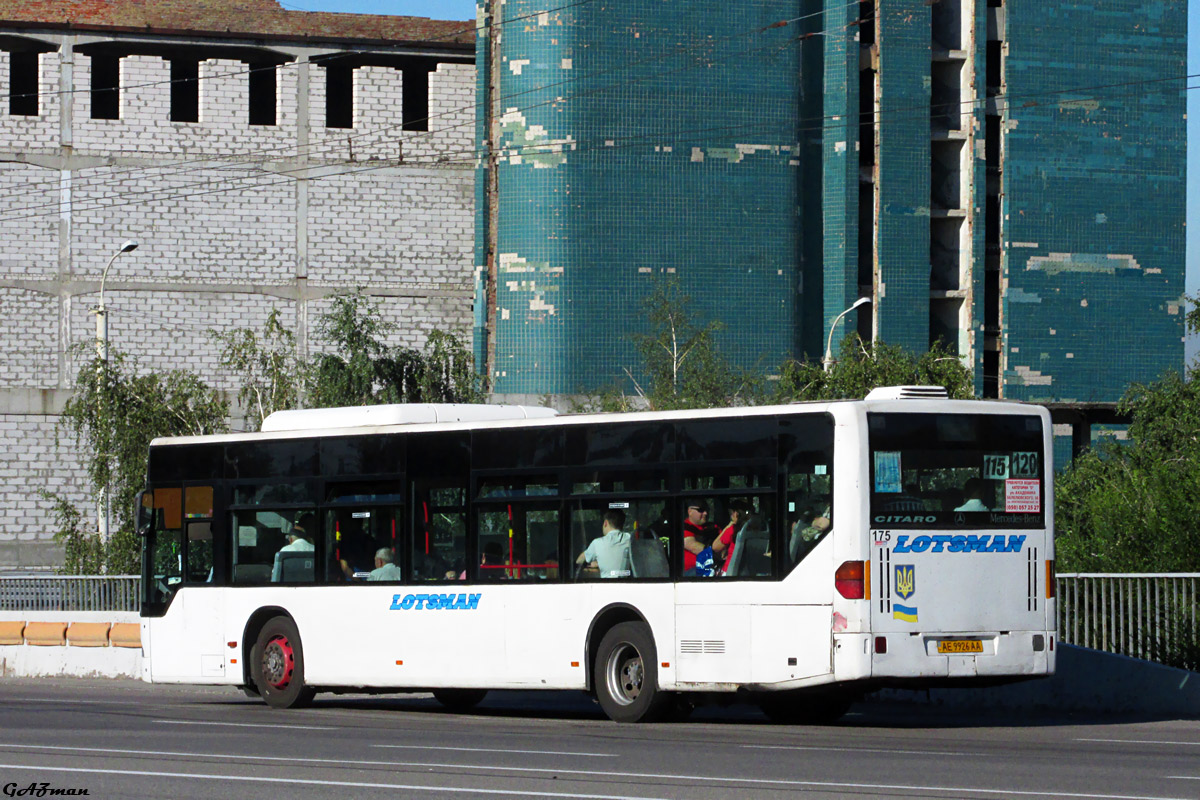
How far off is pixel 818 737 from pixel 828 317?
37871 mm

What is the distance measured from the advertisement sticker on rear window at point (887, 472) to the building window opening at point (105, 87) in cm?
4078

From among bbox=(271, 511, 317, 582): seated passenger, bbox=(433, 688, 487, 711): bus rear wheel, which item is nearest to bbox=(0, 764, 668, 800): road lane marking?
bbox=(271, 511, 317, 582): seated passenger

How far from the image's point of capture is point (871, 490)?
1479 cm

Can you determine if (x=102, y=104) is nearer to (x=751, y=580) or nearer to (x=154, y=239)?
(x=154, y=239)

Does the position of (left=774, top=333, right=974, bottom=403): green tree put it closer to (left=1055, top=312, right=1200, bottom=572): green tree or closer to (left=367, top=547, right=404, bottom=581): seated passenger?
(left=1055, top=312, right=1200, bottom=572): green tree

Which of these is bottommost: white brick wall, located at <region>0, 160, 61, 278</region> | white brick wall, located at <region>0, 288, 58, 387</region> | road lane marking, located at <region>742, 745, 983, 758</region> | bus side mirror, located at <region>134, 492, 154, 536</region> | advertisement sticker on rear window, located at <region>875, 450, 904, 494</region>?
road lane marking, located at <region>742, 745, 983, 758</region>

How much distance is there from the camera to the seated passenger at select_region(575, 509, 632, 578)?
53.2 ft

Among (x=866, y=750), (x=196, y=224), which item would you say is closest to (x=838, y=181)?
(x=196, y=224)

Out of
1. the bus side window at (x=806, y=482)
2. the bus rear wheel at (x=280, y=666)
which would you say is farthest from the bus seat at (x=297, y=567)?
the bus side window at (x=806, y=482)

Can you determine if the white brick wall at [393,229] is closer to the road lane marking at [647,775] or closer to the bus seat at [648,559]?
the bus seat at [648,559]

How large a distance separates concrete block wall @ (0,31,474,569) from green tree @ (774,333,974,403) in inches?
623

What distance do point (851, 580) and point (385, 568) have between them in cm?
540

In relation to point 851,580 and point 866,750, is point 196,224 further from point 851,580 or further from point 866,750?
point 866,750

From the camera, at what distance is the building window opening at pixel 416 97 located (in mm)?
53531
